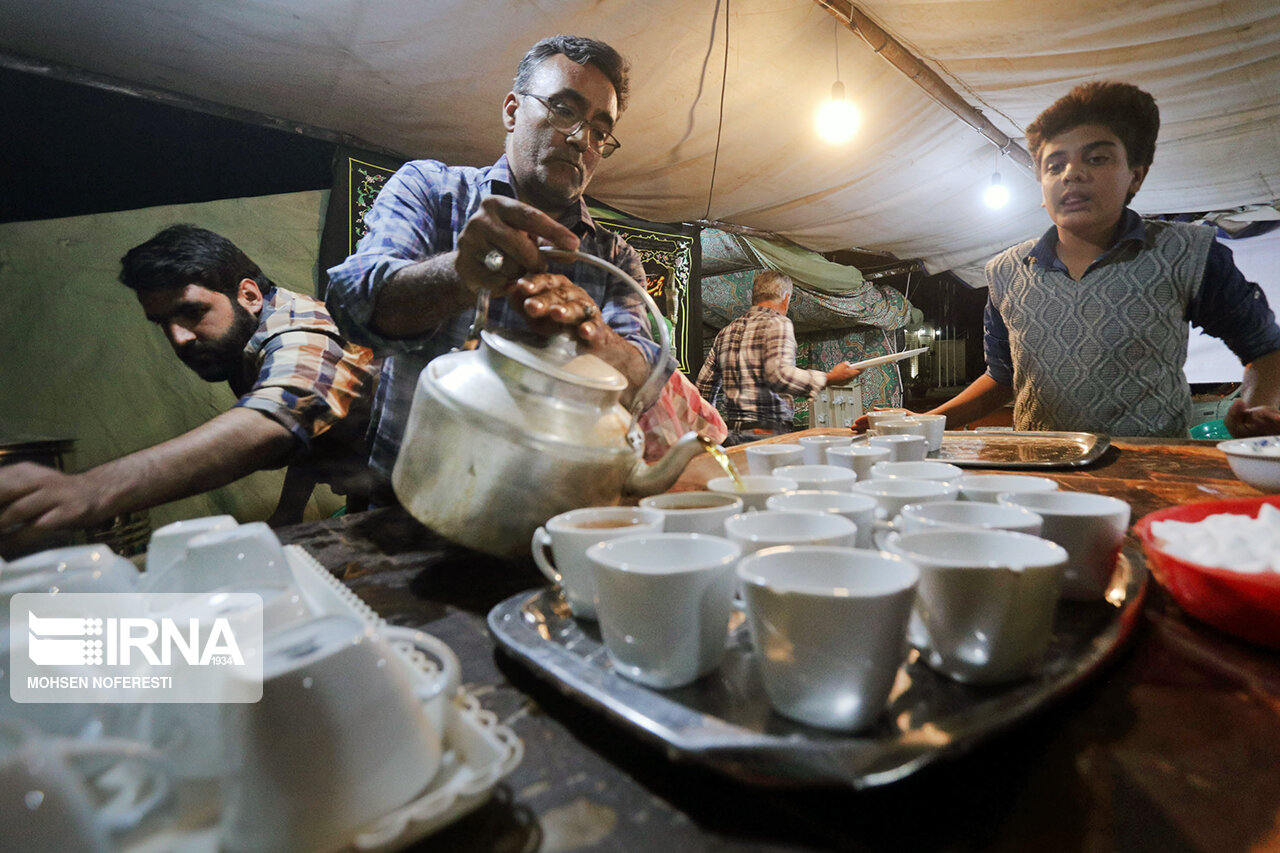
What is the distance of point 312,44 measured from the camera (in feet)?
7.70

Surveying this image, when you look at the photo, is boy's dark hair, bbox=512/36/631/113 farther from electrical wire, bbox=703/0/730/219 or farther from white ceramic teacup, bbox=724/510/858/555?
white ceramic teacup, bbox=724/510/858/555

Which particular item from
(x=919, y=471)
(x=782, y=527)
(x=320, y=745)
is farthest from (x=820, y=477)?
(x=320, y=745)

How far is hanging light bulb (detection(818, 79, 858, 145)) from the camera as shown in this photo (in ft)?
9.69

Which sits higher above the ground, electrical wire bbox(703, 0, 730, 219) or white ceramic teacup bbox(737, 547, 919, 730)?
electrical wire bbox(703, 0, 730, 219)

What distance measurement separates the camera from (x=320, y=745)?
1.34ft

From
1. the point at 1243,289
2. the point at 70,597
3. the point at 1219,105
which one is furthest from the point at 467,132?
the point at 1219,105

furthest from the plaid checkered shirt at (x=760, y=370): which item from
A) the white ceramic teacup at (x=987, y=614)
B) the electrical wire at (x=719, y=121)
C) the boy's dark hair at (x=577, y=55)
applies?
the white ceramic teacup at (x=987, y=614)

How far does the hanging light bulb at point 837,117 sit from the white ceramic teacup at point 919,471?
2.46 m

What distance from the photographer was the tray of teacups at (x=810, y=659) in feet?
1.55

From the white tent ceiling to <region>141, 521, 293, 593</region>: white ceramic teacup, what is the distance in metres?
2.29

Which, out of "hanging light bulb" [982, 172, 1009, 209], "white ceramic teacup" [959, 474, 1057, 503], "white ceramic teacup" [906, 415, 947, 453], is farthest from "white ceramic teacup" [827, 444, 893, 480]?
"hanging light bulb" [982, 172, 1009, 209]

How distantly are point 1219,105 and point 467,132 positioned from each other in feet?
13.9

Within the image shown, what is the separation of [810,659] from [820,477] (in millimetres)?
855

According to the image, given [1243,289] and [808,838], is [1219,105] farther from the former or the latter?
[808,838]
